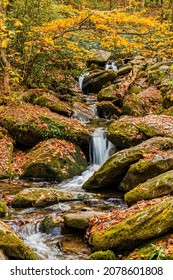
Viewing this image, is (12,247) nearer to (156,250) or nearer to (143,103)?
(156,250)

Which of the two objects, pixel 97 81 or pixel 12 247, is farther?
pixel 97 81

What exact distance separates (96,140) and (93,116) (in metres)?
3.32

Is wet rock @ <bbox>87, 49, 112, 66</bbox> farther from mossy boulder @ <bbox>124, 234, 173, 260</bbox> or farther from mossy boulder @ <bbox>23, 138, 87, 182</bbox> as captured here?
mossy boulder @ <bbox>124, 234, 173, 260</bbox>

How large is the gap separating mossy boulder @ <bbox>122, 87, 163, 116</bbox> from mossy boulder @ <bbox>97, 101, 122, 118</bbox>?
42 cm

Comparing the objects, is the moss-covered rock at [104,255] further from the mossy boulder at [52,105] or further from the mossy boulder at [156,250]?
the mossy boulder at [52,105]

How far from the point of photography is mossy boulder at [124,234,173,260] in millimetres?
4945

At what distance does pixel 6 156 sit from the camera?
11258mm

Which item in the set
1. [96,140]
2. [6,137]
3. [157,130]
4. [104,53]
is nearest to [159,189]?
[157,130]

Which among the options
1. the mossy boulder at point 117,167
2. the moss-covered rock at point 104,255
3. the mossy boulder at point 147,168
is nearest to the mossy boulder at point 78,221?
the moss-covered rock at point 104,255

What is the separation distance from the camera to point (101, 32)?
1447 cm

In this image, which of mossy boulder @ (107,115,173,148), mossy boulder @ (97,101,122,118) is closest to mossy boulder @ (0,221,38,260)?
mossy boulder @ (107,115,173,148)

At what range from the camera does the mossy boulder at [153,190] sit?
23.6ft

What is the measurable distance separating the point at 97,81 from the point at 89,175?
9404 mm

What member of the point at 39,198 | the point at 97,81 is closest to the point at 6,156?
the point at 39,198
